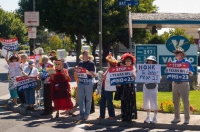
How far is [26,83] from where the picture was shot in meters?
13.5

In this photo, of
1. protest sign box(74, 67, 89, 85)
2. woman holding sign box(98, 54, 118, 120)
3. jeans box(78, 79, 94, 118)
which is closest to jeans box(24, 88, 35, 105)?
jeans box(78, 79, 94, 118)

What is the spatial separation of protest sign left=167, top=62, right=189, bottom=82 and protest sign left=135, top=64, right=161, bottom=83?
27 centimetres

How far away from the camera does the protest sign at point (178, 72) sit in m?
11.1

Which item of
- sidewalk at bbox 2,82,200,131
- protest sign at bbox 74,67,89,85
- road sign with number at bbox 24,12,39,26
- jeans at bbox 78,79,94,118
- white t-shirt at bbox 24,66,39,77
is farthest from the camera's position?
road sign with number at bbox 24,12,39,26

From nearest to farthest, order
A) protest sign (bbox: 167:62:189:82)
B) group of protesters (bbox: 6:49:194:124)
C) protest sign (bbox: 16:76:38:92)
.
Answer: protest sign (bbox: 167:62:189:82), group of protesters (bbox: 6:49:194:124), protest sign (bbox: 16:76:38:92)

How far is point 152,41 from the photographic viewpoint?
35344 millimetres

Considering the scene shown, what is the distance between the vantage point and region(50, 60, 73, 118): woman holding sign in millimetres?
12461

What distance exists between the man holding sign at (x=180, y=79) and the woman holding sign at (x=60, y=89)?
289cm

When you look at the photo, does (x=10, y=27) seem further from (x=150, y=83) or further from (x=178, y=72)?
(x=178, y=72)

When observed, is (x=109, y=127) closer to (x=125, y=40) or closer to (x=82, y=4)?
(x=82, y=4)

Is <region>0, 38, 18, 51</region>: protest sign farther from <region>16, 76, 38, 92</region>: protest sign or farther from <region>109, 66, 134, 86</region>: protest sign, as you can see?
<region>109, 66, 134, 86</region>: protest sign

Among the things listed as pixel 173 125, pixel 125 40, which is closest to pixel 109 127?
pixel 173 125

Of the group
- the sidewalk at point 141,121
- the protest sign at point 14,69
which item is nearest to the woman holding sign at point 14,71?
the protest sign at point 14,69

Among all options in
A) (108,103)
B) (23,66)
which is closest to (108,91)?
(108,103)
